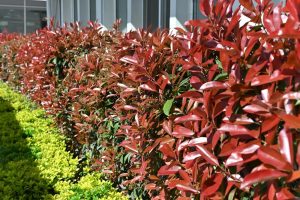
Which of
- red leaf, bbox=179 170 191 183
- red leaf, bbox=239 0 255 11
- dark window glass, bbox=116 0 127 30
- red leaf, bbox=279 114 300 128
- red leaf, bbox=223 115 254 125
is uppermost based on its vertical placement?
dark window glass, bbox=116 0 127 30

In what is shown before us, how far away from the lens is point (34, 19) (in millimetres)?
28344

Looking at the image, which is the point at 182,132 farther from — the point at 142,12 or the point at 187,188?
the point at 142,12

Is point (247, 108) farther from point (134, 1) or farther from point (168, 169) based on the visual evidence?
point (134, 1)

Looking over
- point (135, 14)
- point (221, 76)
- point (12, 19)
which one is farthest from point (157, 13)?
point (12, 19)

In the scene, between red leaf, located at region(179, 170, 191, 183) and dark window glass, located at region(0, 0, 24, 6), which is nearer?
red leaf, located at region(179, 170, 191, 183)

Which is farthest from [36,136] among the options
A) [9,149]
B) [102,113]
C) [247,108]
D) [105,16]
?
[105,16]

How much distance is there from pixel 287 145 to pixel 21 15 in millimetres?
29049

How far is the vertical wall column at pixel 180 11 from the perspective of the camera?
21.7ft

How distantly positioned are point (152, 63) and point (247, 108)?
3.61 feet

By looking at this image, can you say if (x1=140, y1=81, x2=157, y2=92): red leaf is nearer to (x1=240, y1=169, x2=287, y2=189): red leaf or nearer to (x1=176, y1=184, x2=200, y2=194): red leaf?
(x1=176, y1=184, x2=200, y2=194): red leaf

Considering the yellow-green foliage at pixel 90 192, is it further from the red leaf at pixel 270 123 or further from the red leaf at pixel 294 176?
the red leaf at pixel 294 176

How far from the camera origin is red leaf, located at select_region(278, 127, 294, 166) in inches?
56.4

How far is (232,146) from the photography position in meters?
1.85

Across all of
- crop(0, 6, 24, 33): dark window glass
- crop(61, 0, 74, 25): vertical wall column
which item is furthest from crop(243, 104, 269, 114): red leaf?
crop(0, 6, 24, 33): dark window glass
